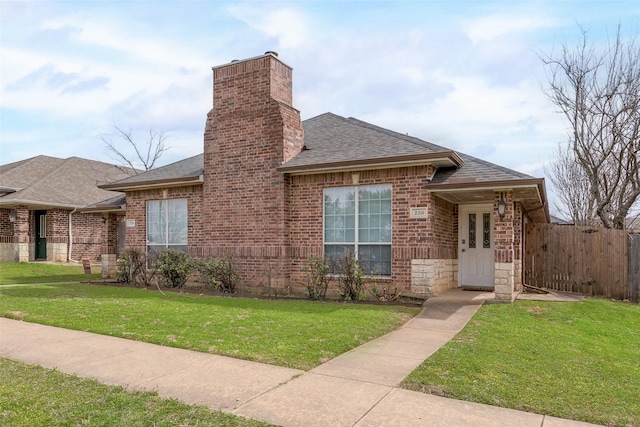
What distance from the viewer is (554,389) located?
462 cm

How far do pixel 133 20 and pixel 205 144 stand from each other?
4746mm

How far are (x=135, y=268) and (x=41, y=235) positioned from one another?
13.2 m

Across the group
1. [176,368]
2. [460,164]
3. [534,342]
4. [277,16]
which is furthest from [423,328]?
[277,16]

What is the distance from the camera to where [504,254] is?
977 centimetres

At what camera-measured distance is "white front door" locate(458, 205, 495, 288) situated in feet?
40.1

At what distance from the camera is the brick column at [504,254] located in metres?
9.71

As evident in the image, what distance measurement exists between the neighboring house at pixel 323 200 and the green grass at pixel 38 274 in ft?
12.0

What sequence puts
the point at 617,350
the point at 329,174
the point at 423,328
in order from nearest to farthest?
the point at 617,350, the point at 423,328, the point at 329,174

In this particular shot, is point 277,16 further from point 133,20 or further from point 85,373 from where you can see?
point 85,373

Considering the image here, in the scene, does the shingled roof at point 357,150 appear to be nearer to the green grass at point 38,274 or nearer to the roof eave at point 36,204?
the green grass at point 38,274

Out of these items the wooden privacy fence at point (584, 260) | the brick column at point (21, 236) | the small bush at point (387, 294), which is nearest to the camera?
the small bush at point (387, 294)

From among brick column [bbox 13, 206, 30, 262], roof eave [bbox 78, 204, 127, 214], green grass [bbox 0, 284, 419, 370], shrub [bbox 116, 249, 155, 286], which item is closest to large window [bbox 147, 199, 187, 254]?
shrub [bbox 116, 249, 155, 286]

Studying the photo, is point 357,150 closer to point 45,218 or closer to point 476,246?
point 476,246

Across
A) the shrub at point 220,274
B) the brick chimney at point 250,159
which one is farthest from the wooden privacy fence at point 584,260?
the shrub at point 220,274
